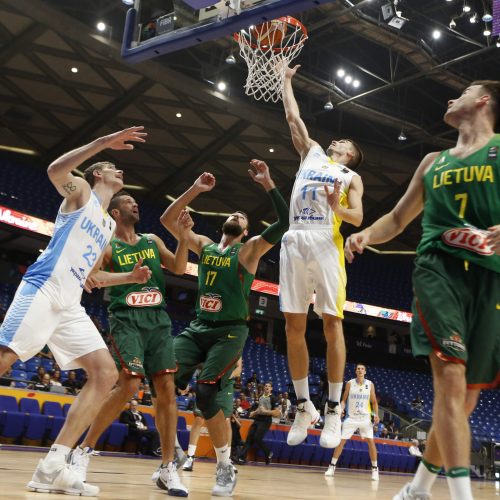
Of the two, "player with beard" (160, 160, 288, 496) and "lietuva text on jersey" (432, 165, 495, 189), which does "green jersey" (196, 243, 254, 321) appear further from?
"lietuva text on jersey" (432, 165, 495, 189)

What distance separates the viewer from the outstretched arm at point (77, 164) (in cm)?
476

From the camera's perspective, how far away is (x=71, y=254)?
16.3 feet

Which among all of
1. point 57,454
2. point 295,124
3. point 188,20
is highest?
point 188,20

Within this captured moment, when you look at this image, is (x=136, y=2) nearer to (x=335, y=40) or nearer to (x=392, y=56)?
(x=335, y=40)

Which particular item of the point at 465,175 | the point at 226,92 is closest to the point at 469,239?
the point at 465,175

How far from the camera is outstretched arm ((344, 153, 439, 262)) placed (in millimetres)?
3928

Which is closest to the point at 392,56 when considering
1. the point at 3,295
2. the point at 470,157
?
the point at 3,295

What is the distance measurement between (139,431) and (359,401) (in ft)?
15.6

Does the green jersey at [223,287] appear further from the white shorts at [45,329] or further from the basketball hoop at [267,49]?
the basketball hoop at [267,49]

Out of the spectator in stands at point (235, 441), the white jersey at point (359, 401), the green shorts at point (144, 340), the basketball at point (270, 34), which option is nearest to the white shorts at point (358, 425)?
the white jersey at point (359, 401)

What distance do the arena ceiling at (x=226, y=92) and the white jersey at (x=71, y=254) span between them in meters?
15.1

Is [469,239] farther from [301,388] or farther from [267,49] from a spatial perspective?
[267,49]

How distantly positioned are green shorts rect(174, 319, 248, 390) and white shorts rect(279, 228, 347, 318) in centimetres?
81

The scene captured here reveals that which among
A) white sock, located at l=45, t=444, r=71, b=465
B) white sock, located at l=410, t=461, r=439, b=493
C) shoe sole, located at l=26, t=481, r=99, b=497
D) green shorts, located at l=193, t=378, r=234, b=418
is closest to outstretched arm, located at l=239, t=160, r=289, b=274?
green shorts, located at l=193, t=378, r=234, b=418
